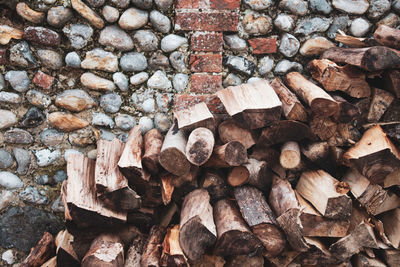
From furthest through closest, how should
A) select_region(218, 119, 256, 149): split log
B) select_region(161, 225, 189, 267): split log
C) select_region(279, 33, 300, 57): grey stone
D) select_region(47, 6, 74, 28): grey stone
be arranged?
select_region(279, 33, 300, 57): grey stone, select_region(47, 6, 74, 28): grey stone, select_region(218, 119, 256, 149): split log, select_region(161, 225, 189, 267): split log

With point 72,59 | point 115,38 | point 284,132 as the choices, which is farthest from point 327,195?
point 72,59

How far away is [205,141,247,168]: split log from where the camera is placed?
171 centimetres

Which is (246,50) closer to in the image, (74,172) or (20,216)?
(74,172)

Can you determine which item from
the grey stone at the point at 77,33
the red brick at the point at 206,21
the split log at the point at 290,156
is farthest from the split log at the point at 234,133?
the grey stone at the point at 77,33

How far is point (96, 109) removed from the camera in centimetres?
221

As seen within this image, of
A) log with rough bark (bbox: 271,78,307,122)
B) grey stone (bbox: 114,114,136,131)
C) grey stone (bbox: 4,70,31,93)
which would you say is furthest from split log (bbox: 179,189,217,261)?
grey stone (bbox: 4,70,31,93)

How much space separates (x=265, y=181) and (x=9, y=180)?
172 centimetres

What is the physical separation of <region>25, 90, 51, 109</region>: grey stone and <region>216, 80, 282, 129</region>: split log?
1206 mm

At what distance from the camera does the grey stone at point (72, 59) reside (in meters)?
2.10

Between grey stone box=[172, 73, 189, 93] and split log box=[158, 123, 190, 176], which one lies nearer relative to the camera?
split log box=[158, 123, 190, 176]

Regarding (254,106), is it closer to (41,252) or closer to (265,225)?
(265,225)

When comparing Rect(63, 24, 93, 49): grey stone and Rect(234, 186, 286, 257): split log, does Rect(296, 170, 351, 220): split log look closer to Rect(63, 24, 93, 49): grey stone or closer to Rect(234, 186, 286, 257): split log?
Rect(234, 186, 286, 257): split log

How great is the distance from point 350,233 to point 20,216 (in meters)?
2.12

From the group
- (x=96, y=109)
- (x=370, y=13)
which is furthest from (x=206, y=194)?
(x=370, y=13)
